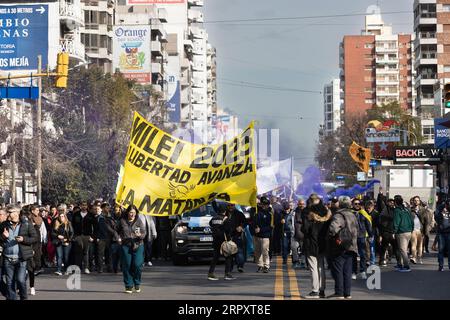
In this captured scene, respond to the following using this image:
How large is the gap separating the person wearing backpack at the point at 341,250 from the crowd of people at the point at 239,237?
0.02 meters

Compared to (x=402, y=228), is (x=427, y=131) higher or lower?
higher

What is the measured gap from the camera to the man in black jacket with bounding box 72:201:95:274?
2764 centimetres

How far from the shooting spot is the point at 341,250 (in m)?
18.7

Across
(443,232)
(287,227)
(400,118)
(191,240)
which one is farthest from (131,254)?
(400,118)

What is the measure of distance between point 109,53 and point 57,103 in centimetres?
4561

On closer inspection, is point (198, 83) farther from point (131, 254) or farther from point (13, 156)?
point (131, 254)

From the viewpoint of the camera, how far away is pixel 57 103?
65.4 meters

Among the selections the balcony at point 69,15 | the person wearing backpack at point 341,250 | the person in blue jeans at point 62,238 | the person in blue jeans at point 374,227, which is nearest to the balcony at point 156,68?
the balcony at point 69,15

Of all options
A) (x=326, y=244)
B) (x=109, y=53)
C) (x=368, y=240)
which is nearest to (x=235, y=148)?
(x=368, y=240)

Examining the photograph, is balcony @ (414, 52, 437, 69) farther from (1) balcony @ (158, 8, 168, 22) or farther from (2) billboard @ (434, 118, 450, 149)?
(2) billboard @ (434, 118, 450, 149)

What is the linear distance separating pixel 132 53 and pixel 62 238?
86746mm

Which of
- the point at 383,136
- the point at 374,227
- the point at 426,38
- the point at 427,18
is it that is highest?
the point at 427,18

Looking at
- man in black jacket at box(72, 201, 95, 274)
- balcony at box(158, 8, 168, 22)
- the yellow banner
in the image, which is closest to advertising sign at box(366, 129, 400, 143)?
balcony at box(158, 8, 168, 22)
